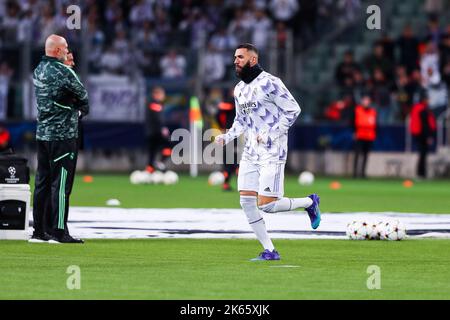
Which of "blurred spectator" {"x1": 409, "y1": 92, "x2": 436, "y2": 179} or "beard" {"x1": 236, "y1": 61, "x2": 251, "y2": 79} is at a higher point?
"beard" {"x1": 236, "y1": 61, "x2": 251, "y2": 79}

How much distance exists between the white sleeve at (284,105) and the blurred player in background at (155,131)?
20117mm

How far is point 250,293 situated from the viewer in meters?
11.3

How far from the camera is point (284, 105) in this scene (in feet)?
47.3

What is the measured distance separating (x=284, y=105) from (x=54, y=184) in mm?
3496

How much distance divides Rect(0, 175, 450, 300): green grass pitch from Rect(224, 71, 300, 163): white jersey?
119cm

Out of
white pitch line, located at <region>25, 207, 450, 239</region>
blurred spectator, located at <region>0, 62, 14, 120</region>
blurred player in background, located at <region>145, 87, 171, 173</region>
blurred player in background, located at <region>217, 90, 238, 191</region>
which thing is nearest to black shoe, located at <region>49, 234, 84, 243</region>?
white pitch line, located at <region>25, 207, 450, 239</region>

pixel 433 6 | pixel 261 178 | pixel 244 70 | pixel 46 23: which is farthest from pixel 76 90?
pixel 433 6

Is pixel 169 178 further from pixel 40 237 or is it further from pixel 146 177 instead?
pixel 40 237

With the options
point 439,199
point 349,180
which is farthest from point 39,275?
point 349,180

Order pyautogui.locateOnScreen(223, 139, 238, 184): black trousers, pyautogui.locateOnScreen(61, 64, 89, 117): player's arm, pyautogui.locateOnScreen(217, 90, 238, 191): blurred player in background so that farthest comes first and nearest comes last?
pyautogui.locateOnScreen(223, 139, 238, 184): black trousers
pyautogui.locateOnScreen(217, 90, 238, 191): blurred player in background
pyautogui.locateOnScreen(61, 64, 89, 117): player's arm

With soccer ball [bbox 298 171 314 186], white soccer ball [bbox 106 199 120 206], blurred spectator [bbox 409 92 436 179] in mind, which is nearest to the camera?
white soccer ball [bbox 106 199 120 206]

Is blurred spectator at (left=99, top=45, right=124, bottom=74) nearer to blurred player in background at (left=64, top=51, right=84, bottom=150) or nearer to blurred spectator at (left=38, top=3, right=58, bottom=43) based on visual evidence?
blurred spectator at (left=38, top=3, right=58, bottom=43)

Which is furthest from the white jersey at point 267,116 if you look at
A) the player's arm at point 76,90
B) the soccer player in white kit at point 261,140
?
the player's arm at point 76,90

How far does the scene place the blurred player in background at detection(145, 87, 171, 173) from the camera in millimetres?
34875
